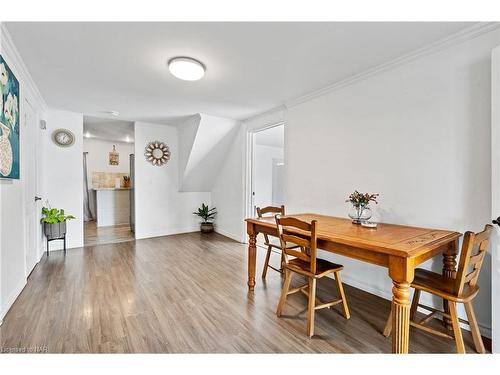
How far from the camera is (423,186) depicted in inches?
77.0

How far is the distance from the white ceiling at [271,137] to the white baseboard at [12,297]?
3.79 metres

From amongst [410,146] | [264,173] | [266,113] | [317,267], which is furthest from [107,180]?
[410,146]

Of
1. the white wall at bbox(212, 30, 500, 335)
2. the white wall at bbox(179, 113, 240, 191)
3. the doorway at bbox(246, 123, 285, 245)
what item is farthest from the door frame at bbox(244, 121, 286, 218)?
the white wall at bbox(212, 30, 500, 335)

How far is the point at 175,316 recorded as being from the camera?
1.88 meters

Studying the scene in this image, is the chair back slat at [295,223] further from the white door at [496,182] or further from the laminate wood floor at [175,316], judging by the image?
the white door at [496,182]

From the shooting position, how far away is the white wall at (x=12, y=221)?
1829 millimetres

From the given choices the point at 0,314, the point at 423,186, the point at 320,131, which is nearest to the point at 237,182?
the point at 320,131

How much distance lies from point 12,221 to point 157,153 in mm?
2727

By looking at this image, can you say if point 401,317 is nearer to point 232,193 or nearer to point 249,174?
point 249,174

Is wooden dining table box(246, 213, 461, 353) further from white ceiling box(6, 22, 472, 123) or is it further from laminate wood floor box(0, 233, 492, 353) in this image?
white ceiling box(6, 22, 472, 123)

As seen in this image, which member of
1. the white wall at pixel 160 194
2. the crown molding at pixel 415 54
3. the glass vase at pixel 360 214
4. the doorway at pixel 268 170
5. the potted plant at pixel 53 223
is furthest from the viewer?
the doorway at pixel 268 170

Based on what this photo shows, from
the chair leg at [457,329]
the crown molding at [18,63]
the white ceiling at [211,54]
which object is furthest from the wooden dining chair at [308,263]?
the crown molding at [18,63]

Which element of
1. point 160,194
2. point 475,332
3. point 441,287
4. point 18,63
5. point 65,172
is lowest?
point 475,332
